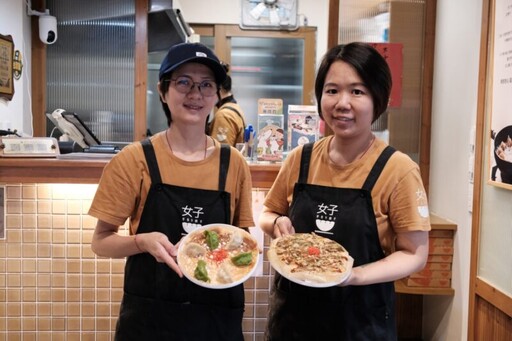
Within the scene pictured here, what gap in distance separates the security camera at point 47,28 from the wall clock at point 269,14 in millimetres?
2123

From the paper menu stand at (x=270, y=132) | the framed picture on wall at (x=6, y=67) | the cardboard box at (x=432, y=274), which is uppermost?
the framed picture on wall at (x=6, y=67)

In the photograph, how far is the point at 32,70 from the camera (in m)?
4.04

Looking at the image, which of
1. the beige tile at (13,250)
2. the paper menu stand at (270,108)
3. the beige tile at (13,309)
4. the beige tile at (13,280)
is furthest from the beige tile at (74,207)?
the paper menu stand at (270,108)

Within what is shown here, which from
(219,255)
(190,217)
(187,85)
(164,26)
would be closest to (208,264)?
(219,255)

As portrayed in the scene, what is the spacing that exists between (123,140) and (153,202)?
118 inches

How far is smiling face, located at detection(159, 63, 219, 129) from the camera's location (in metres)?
1.43

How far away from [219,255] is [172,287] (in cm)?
22

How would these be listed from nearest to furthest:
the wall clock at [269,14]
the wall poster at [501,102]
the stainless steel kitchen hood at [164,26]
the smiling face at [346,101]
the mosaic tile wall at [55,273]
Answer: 1. the smiling face at [346,101]
2. the wall poster at [501,102]
3. the mosaic tile wall at [55,273]
4. the stainless steel kitchen hood at [164,26]
5. the wall clock at [269,14]

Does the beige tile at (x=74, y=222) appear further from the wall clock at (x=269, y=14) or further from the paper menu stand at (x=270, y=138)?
the wall clock at (x=269, y=14)

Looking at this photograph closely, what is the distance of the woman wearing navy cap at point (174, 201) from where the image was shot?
1.43 m

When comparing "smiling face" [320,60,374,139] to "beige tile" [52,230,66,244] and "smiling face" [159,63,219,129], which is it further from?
"beige tile" [52,230,66,244]

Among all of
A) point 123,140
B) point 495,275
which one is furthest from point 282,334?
point 123,140

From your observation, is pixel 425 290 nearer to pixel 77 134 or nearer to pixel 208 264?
pixel 208 264

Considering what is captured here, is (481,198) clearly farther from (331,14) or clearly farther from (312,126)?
(331,14)
